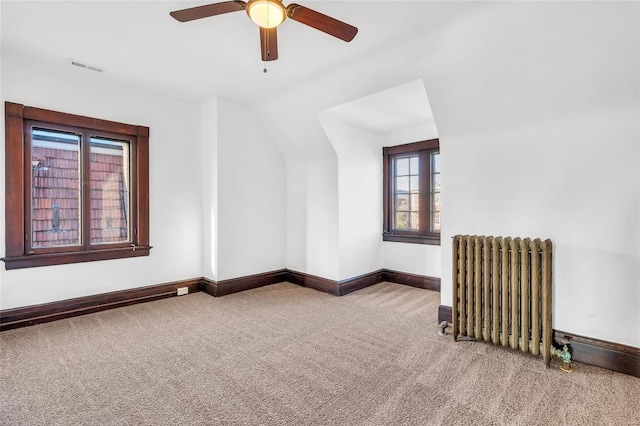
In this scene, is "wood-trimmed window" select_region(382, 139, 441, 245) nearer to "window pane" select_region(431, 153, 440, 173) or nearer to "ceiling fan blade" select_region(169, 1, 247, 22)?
"window pane" select_region(431, 153, 440, 173)

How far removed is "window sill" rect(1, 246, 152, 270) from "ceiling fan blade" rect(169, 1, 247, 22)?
304 centimetres

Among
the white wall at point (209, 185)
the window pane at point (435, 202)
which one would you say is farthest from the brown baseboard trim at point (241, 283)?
the window pane at point (435, 202)

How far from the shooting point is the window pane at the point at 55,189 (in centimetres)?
349

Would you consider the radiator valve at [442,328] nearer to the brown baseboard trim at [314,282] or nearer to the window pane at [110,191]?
the brown baseboard trim at [314,282]

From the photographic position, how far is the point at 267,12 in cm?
196

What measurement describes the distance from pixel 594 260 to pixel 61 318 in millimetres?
5226

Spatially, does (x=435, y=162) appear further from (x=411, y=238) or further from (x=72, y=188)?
(x=72, y=188)

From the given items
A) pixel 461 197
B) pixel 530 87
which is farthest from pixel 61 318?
pixel 530 87

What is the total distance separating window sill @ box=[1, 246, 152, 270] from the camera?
332 centimetres

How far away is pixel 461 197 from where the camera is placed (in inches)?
129

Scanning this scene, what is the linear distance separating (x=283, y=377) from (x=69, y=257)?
2.95 meters

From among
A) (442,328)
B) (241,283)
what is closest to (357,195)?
(241,283)

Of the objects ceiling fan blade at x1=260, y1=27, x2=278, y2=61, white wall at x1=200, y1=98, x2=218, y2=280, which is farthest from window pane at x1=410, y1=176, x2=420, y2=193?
ceiling fan blade at x1=260, y1=27, x2=278, y2=61

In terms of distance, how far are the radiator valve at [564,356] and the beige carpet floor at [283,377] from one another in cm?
6
